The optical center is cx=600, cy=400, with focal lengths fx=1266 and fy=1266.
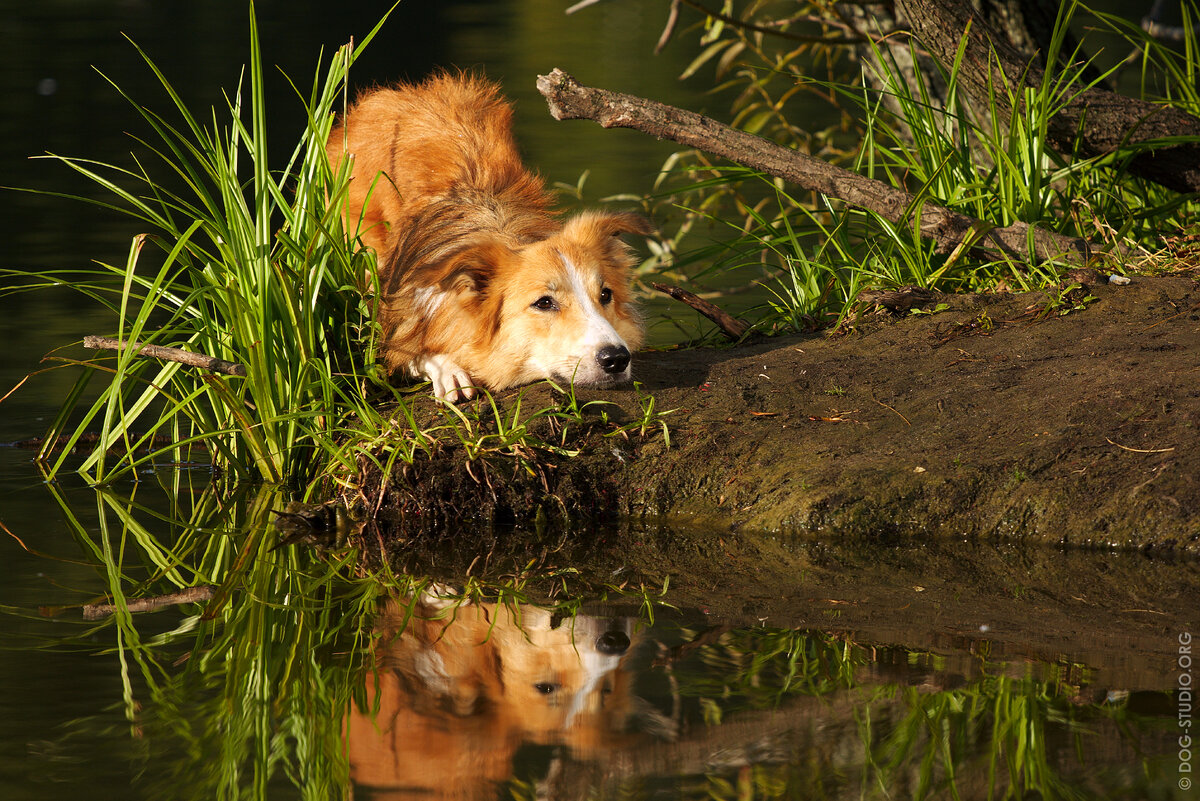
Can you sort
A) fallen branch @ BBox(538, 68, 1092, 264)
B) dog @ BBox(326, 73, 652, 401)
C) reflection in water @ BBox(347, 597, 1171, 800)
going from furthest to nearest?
fallen branch @ BBox(538, 68, 1092, 264), dog @ BBox(326, 73, 652, 401), reflection in water @ BBox(347, 597, 1171, 800)

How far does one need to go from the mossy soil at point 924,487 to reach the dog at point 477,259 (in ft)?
0.73

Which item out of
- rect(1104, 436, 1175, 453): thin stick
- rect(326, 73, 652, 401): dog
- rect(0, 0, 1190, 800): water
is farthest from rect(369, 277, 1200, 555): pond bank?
rect(0, 0, 1190, 800): water

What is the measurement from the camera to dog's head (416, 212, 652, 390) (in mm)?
4480

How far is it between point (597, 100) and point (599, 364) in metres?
1.21

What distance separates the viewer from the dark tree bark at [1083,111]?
5.46 metres

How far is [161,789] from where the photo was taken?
237 centimetres

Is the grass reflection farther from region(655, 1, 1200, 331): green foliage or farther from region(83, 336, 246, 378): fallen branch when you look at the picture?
region(655, 1, 1200, 331): green foliage

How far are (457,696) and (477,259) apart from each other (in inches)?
88.3

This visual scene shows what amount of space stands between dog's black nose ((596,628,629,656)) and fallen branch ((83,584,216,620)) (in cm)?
114

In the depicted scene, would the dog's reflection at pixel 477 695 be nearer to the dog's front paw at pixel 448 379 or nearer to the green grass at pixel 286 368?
the green grass at pixel 286 368

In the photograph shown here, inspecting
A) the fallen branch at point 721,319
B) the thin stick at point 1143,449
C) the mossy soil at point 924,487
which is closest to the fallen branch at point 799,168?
the mossy soil at point 924,487

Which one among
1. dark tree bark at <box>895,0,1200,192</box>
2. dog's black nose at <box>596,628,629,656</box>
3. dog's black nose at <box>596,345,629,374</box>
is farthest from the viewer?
dark tree bark at <box>895,0,1200,192</box>

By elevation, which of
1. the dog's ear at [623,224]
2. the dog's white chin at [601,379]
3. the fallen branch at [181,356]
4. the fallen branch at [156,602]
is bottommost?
the fallen branch at [156,602]

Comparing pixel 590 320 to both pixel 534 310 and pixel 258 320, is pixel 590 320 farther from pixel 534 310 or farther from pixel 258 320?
pixel 258 320
